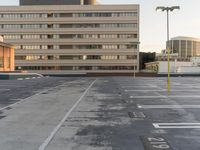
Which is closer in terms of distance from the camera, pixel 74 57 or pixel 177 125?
pixel 177 125

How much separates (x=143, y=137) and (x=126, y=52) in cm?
10593

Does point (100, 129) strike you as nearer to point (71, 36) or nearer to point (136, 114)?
point (136, 114)

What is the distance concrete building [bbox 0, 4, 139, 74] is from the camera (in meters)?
114

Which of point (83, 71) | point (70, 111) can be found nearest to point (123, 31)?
point (83, 71)

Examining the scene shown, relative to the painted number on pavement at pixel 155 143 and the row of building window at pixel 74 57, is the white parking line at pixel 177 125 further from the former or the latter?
the row of building window at pixel 74 57

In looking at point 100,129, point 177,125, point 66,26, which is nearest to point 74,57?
point 66,26

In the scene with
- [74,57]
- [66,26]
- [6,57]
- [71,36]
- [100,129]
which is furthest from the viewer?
[66,26]

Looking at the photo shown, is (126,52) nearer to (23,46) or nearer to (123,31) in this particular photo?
(123,31)

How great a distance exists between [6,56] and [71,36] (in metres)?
46.8

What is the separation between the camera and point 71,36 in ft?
380

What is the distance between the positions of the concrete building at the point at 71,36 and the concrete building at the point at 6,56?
133ft

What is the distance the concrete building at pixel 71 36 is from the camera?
114500mm

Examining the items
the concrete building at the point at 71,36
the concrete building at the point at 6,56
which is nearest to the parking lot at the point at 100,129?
the concrete building at the point at 6,56

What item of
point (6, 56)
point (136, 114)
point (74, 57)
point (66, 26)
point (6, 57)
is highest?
point (66, 26)
